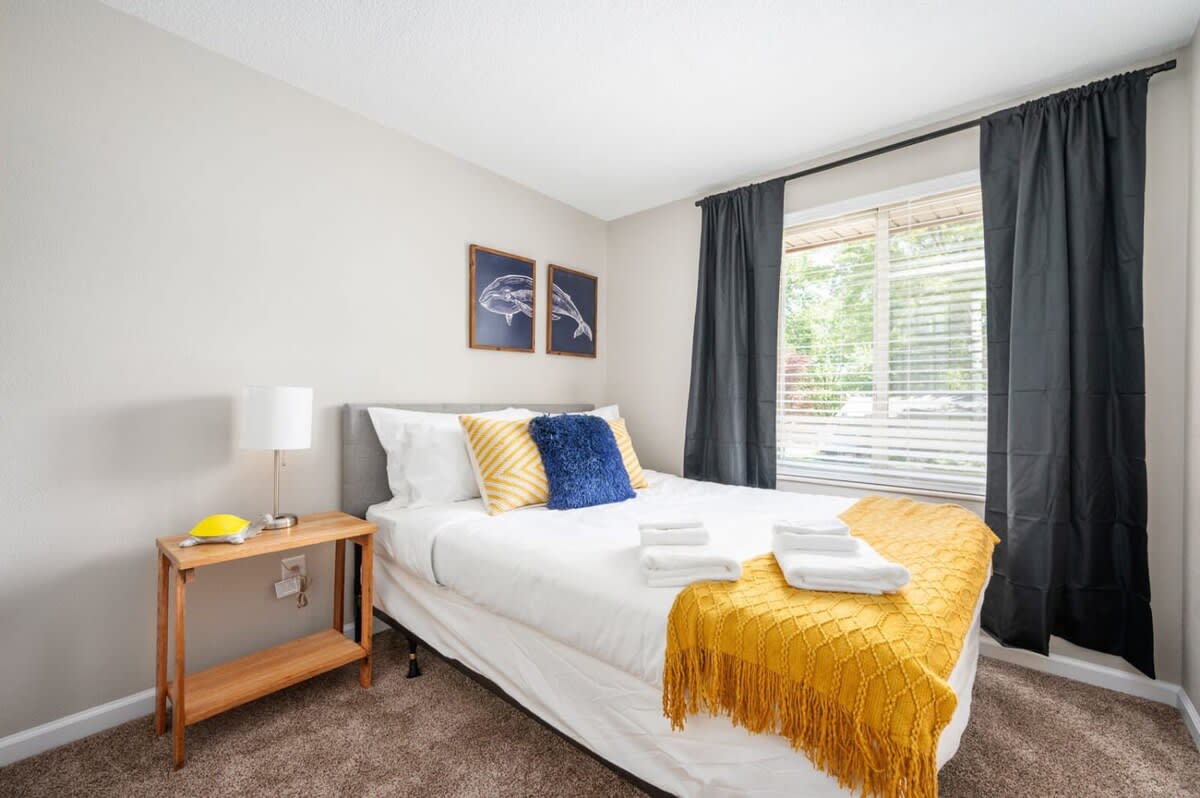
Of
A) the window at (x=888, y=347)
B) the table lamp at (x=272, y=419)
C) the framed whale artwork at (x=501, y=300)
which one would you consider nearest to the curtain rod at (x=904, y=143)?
the window at (x=888, y=347)

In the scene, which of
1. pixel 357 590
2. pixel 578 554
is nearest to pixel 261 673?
pixel 357 590

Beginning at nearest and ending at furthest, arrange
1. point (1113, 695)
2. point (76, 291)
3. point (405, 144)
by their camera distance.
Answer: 1. point (76, 291)
2. point (1113, 695)
3. point (405, 144)

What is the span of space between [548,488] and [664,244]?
2033 mm

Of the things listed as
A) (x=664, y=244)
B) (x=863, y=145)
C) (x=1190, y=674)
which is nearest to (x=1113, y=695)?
(x=1190, y=674)

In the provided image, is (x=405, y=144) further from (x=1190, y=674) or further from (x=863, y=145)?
(x=1190, y=674)

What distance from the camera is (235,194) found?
2082 millimetres

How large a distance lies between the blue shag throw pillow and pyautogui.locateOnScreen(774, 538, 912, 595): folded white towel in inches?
44.0

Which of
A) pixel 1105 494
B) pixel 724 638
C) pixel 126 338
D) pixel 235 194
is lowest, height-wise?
pixel 724 638

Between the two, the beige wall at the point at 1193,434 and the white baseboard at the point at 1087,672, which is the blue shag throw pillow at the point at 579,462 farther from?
the beige wall at the point at 1193,434

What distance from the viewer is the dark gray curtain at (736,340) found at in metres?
2.98

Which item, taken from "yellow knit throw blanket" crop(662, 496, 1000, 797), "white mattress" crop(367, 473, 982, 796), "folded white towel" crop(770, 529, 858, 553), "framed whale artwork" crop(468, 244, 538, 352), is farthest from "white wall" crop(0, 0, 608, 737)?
"folded white towel" crop(770, 529, 858, 553)

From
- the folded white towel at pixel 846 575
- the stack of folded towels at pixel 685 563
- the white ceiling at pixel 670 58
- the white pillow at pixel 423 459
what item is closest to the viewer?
the folded white towel at pixel 846 575

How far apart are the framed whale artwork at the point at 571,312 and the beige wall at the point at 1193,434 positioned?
2909mm

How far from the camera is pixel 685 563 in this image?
1.35 m
